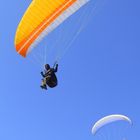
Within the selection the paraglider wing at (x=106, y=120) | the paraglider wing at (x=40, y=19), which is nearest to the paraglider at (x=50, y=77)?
the paraglider wing at (x=40, y=19)

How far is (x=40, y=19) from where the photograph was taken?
26.2 metres

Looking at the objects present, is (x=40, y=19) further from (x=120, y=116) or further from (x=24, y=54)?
(x=120, y=116)

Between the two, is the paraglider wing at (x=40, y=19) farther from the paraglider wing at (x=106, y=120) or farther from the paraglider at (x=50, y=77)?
the paraglider wing at (x=106, y=120)

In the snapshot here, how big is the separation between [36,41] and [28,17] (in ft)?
7.09

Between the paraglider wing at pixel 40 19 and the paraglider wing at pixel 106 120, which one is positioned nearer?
the paraglider wing at pixel 40 19

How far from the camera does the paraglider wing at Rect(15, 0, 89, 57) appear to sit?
2483 cm

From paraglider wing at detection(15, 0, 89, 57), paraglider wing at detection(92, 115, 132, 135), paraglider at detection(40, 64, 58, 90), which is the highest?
paraglider wing at detection(92, 115, 132, 135)

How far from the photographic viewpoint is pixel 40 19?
26156 mm

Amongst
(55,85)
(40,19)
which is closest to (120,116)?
(55,85)

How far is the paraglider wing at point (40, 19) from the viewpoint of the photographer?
81.5ft

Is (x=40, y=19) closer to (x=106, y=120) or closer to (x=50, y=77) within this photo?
(x=50, y=77)

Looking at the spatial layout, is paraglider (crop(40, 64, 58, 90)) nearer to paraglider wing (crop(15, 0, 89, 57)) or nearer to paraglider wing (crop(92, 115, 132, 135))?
Answer: paraglider wing (crop(15, 0, 89, 57))

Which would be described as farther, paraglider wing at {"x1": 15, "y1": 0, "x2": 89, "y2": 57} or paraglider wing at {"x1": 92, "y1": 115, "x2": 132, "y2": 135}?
paraglider wing at {"x1": 92, "y1": 115, "x2": 132, "y2": 135}

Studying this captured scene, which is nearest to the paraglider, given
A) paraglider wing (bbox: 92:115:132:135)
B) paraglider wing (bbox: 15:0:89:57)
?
paraglider wing (bbox: 15:0:89:57)
